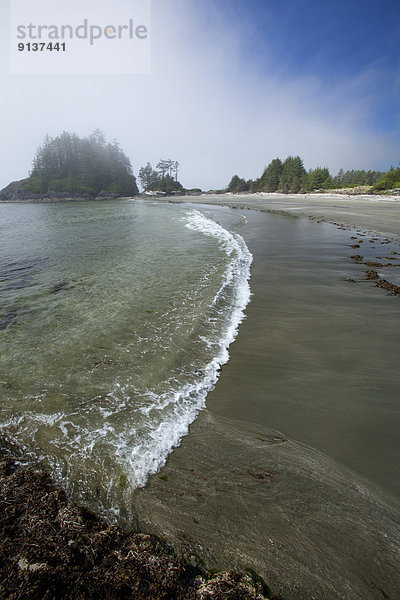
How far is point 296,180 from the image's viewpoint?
8888 centimetres

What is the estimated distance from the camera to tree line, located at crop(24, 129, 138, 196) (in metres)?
100

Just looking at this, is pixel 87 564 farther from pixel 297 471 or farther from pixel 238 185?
pixel 238 185

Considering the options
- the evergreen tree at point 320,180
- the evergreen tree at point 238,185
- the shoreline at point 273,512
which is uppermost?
the evergreen tree at point 238,185

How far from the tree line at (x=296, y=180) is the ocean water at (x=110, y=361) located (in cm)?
7312

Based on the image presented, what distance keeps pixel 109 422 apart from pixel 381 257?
12918 mm

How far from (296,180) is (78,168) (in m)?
89.0

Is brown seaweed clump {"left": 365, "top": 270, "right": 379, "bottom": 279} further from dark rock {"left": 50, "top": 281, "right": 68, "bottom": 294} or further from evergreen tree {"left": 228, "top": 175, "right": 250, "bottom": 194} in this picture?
evergreen tree {"left": 228, "top": 175, "right": 250, "bottom": 194}

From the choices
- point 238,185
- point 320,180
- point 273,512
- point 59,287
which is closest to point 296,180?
point 320,180

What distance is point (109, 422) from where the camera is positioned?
322 centimetres

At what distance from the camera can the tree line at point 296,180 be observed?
63428mm

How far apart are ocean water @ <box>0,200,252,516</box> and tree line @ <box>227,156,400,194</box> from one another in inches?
2879

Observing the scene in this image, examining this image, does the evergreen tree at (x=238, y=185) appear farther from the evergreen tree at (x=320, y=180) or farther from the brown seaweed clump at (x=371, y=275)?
the brown seaweed clump at (x=371, y=275)

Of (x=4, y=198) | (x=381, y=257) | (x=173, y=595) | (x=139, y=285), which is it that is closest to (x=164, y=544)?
(x=173, y=595)

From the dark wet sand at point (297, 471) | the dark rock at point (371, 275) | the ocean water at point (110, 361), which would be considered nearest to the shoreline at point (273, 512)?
the dark wet sand at point (297, 471)
